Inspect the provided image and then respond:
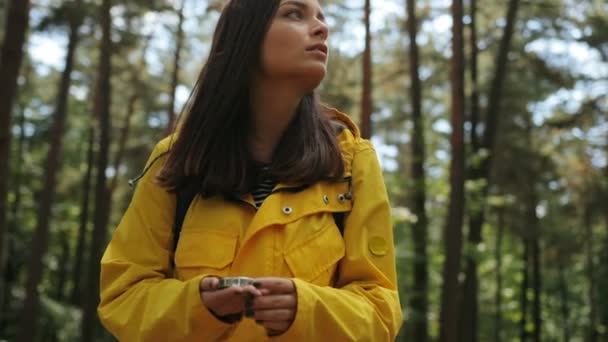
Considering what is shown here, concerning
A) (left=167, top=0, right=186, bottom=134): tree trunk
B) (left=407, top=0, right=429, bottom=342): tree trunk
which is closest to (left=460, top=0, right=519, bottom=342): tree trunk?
(left=407, top=0, right=429, bottom=342): tree trunk

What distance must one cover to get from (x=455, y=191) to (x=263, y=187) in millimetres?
10113

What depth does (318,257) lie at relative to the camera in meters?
2.02

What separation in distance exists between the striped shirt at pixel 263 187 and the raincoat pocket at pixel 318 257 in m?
0.23

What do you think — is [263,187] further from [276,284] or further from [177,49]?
[177,49]

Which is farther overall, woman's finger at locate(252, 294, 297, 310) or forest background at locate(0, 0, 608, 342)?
forest background at locate(0, 0, 608, 342)

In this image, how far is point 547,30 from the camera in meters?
16.3

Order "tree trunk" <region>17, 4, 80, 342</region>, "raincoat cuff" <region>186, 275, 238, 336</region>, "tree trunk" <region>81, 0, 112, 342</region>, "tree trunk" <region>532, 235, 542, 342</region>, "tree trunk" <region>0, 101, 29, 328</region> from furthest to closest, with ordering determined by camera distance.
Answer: "tree trunk" <region>532, 235, 542, 342</region> → "tree trunk" <region>0, 101, 29, 328</region> → "tree trunk" <region>81, 0, 112, 342</region> → "tree trunk" <region>17, 4, 80, 342</region> → "raincoat cuff" <region>186, 275, 238, 336</region>

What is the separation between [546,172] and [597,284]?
20.8 feet

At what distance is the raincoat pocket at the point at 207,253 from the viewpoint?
2.04m

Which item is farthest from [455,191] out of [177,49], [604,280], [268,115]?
[604,280]

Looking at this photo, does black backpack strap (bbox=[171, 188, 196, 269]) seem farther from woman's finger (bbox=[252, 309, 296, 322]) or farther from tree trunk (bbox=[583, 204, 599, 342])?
tree trunk (bbox=[583, 204, 599, 342])

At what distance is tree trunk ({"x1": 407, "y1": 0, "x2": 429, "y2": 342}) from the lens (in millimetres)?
15695

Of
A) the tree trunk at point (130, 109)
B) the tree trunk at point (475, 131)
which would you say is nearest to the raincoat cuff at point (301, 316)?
the tree trunk at point (475, 131)

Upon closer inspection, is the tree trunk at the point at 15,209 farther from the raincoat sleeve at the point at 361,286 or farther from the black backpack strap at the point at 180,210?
the raincoat sleeve at the point at 361,286
